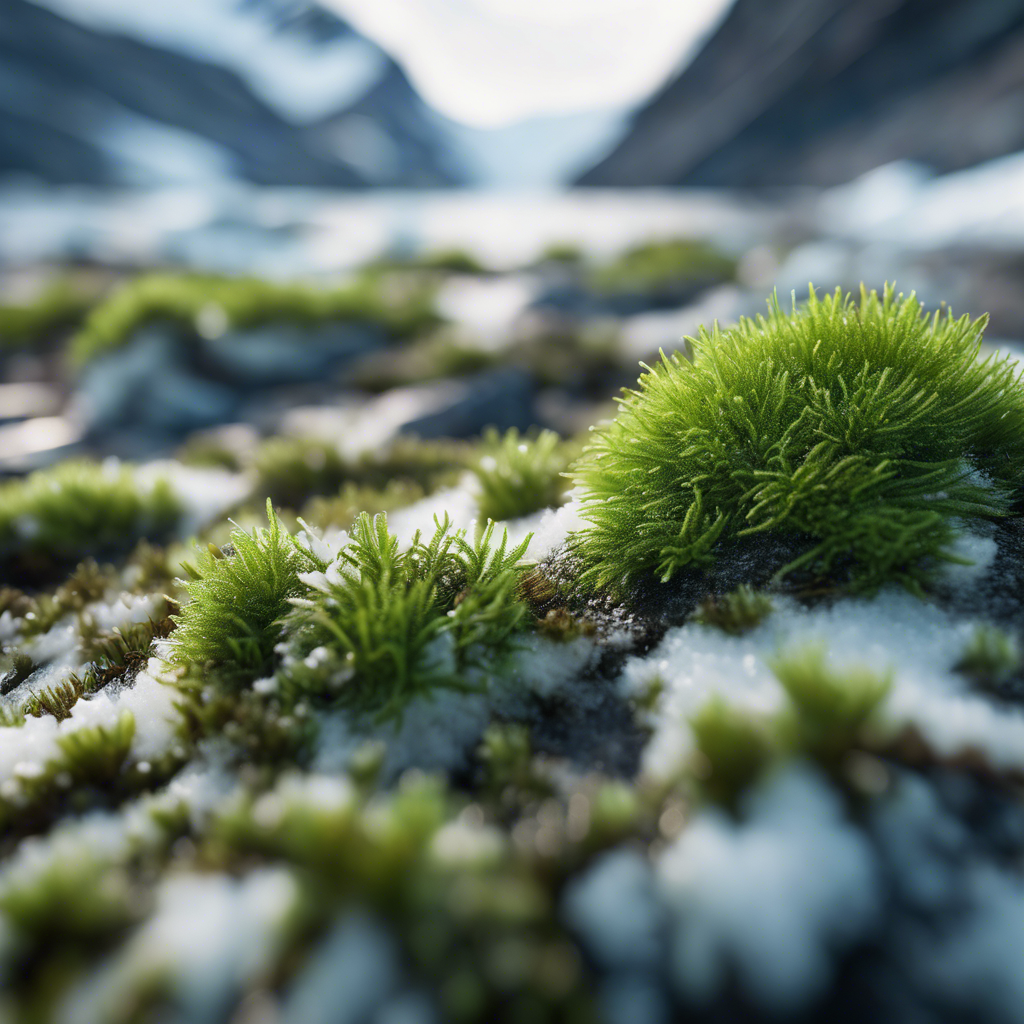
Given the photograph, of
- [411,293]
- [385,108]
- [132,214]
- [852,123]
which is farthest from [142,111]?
[852,123]

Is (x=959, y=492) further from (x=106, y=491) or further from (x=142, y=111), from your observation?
(x=142, y=111)

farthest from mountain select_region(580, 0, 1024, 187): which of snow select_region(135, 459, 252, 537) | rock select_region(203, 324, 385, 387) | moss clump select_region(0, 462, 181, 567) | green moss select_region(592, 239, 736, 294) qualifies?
moss clump select_region(0, 462, 181, 567)

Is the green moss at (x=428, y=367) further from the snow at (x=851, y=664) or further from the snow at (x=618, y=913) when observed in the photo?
the snow at (x=618, y=913)

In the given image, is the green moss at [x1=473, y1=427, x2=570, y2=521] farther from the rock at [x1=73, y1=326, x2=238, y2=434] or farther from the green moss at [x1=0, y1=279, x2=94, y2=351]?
the green moss at [x1=0, y1=279, x2=94, y2=351]

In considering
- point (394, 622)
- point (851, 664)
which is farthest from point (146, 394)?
point (851, 664)

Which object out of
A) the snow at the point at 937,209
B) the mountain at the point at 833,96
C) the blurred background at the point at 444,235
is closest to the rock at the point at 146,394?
the blurred background at the point at 444,235
